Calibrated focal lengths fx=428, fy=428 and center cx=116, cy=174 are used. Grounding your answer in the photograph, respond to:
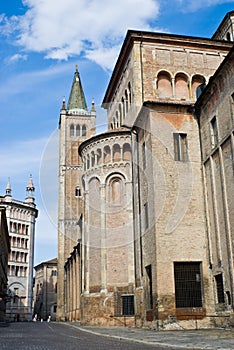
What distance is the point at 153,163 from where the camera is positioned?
20453 millimetres

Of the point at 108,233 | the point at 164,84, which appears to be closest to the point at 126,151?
the point at 164,84

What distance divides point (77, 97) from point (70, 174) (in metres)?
13.6

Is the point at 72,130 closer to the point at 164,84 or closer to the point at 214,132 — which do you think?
the point at 164,84

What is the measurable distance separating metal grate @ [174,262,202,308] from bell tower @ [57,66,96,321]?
90.1 feet

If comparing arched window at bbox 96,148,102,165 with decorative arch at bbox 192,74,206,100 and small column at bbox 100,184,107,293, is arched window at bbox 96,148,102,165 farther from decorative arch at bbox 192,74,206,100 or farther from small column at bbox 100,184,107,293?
decorative arch at bbox 192,74,206,100

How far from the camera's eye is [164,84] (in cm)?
2550

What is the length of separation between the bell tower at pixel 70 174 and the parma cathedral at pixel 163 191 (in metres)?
19.4

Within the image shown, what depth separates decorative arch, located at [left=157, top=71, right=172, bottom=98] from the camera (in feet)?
82.9

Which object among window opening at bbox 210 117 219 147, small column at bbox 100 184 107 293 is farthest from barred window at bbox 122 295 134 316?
window opening at bbox 210 117 219 147

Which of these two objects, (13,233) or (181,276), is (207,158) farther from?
(13,233)

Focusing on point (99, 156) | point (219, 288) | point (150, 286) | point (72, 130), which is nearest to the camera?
point (219, 288)

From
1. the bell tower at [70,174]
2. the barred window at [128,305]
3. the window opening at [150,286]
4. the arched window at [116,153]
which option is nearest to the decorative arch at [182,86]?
the arched window at [116,153]

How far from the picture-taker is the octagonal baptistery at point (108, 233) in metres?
25.6

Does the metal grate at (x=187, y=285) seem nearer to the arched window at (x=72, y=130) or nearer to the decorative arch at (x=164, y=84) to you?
the decorative arch at (x=164, y=84)
